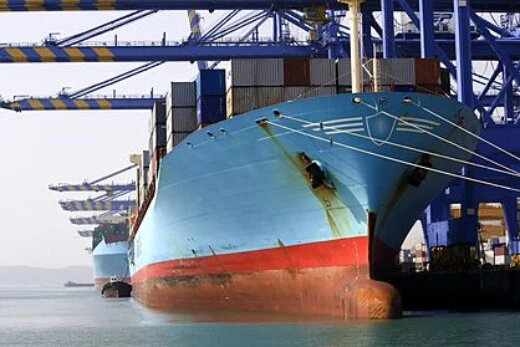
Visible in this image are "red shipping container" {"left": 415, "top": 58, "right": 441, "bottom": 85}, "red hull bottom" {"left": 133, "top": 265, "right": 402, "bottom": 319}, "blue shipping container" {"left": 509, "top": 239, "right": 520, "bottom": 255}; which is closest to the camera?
"red hull bottom" {"left": 133, "top": 265, "right": 402, "bottom": 319}

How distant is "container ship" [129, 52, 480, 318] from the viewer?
24.2 meters

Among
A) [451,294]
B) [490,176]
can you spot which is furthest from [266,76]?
[490,176]

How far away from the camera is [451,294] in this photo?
31094mm

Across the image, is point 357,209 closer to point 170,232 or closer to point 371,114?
point 371,114

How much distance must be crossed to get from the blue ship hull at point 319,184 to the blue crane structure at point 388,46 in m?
8.30

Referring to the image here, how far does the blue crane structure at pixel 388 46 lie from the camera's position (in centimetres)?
3503

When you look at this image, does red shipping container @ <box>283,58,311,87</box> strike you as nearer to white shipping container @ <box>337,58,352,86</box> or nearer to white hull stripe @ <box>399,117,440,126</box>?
white shipping container @ <box>337,58,352,86</box>

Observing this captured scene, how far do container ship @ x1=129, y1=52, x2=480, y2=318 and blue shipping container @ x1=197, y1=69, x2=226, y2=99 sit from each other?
0.04 m

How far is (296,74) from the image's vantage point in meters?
27.4

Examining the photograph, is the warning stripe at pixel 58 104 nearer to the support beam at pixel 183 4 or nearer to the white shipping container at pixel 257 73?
the support beam at pixel 183 4

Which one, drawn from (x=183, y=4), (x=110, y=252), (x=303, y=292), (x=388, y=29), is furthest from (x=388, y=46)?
(x=110, y=252)

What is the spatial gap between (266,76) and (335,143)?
406cm

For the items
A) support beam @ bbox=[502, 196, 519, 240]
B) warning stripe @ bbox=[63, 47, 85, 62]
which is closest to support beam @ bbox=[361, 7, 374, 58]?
support beam @ bbox=[502, 196, 519, 240]

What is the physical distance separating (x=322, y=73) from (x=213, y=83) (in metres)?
4.03
